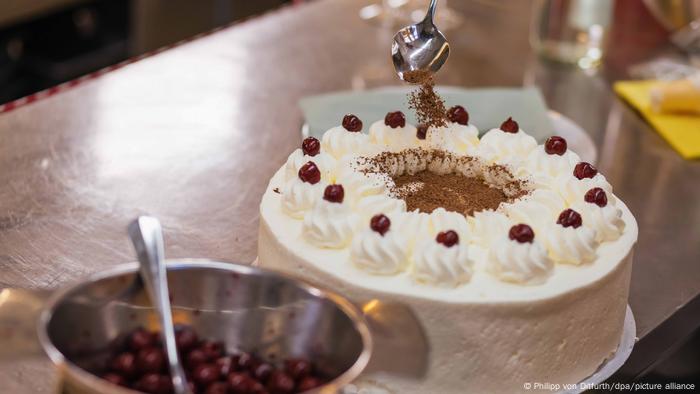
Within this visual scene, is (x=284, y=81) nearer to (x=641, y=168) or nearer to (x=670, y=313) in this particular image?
(x=641, y=168)

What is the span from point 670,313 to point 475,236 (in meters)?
0.48

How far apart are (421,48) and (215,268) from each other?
2.56ft

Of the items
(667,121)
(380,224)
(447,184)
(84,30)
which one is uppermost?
(380,224)

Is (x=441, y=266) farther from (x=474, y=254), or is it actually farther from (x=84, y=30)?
(x=84, y=30)

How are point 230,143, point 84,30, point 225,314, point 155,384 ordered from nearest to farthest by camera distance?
point 155,384
point 225,314
point 230,143
point 84,30

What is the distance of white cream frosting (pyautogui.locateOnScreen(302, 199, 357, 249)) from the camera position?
1.49 meters

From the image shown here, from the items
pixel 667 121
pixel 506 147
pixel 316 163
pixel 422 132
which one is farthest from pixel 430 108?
pixel 667 121

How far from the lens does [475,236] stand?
153 centimetres

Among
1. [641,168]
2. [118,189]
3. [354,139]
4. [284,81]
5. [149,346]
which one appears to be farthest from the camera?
[284,81]

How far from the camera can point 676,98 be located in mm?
2539

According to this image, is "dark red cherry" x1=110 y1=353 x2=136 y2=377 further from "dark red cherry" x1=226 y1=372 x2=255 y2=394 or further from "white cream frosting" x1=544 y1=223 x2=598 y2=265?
"white cream frosting" x1=544 y1=223 x2=598 y2=265

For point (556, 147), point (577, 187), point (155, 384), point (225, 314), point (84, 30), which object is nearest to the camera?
point (155, 384)

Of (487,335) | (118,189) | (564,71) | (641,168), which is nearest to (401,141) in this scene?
(487,335)

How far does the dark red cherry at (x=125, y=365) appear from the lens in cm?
127
